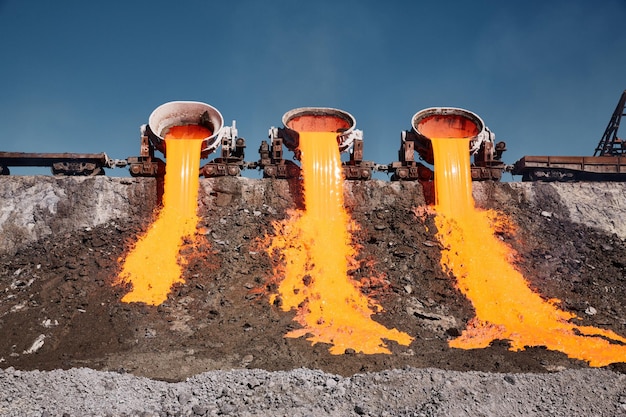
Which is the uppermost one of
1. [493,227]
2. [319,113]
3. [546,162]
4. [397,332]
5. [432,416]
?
[319,113]

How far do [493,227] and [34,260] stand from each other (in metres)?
11.7

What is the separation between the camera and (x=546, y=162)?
16484 mm

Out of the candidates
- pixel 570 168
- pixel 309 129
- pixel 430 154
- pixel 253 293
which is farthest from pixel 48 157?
pixel 570 168

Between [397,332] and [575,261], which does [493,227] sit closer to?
[575,261]

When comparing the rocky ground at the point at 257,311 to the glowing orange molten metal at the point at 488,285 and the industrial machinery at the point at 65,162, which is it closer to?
the glowing orange molten metal at the point at 488,285

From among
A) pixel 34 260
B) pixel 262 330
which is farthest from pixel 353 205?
pixel 34 260

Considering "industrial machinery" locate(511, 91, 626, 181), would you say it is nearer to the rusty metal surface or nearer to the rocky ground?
the rocky ground

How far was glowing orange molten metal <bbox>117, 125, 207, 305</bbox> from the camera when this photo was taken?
36.7ft

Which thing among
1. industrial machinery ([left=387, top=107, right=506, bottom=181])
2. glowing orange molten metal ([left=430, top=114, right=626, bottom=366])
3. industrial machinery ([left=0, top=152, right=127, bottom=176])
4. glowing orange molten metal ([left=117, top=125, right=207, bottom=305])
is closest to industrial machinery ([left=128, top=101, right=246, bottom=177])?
glowing orange molten metal ([left=117, top=125, right=207, bottom=305])

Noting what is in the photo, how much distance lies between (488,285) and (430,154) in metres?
5.13

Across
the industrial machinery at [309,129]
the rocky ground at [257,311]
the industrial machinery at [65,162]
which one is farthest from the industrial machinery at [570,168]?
the industrial machinery at [65,162]

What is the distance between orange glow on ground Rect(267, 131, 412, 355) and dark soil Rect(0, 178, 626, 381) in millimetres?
335

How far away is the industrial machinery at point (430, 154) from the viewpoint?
15.3m

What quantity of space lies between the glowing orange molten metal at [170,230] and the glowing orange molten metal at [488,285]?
6.41m
